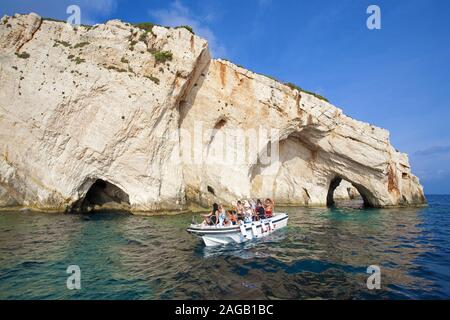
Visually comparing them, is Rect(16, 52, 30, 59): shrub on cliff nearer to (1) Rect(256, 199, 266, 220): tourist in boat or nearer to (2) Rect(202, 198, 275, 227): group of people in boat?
(2) Rect(202, 198, 275, 227): group of people in boat

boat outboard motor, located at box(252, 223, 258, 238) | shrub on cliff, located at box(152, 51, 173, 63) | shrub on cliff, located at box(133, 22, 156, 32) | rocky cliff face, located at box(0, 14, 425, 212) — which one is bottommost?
boat outboard motor, located at box(252, 223, 258, 238)

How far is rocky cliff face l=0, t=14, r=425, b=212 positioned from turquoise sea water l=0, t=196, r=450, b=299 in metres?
6.07

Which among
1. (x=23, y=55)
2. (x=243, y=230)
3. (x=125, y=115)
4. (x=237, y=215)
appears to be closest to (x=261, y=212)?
(x=237, y=215)

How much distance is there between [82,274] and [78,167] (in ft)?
50.2

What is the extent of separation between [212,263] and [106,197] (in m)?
19.4

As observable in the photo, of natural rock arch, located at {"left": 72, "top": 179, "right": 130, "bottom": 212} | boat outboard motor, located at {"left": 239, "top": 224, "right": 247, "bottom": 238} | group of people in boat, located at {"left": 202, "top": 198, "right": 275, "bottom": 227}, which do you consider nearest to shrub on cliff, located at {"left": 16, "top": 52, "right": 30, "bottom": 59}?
natural rock arch, located at {"left": 72, "top": 179, "right": 130, "bottom": 212}

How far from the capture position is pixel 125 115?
75.8 feet

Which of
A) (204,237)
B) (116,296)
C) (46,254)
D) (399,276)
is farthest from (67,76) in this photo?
(399,276)

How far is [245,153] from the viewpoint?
30.1m

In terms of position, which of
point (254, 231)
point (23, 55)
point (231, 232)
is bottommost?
point (254, 231)

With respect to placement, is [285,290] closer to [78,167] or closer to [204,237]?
[204,237]

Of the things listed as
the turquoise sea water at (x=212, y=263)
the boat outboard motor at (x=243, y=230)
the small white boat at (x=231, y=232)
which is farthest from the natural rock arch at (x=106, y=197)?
the boat outboard motor at (x=243, y=230)

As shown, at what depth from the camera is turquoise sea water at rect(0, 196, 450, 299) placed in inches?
318

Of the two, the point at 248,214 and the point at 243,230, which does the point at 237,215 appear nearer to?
the point at 248,214
